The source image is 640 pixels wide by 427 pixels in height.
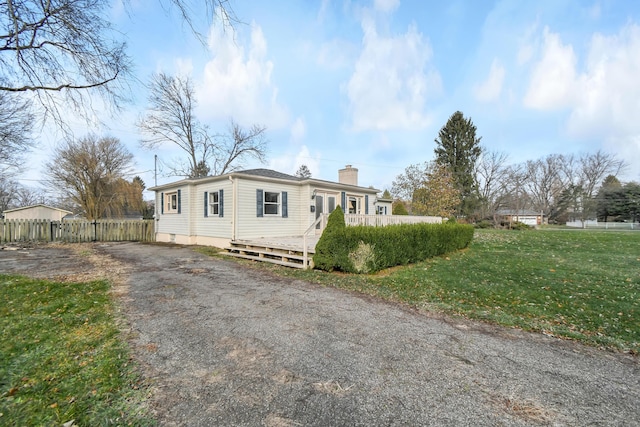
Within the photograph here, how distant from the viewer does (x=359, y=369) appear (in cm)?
253

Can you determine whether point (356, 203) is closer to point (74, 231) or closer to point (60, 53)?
point (60, 53)

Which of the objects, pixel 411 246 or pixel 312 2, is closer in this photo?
pixel 312 2

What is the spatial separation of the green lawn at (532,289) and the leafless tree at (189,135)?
1973cm

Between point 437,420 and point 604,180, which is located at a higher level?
point 604,180

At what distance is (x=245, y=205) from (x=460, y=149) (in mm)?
28060

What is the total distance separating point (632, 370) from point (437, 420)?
2.31 meters

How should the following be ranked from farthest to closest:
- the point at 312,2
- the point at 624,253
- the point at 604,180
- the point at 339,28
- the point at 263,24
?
the point at 604,180 < the point at 624,253 < the point at 339,28 < the point at 312,2 < the point at 263,24

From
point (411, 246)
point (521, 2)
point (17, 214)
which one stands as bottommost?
point (411, 246)

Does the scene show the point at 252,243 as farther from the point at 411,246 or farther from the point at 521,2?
the point at 521,2

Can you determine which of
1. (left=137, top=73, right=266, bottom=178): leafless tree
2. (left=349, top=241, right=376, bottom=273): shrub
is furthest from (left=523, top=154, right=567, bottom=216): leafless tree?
(left=349, top=241, right=376, bottom=273): shrub

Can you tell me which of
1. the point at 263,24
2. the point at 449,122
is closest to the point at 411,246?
the point at 263,24

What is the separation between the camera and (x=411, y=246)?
8.21 metres

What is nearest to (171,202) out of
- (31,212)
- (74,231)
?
(74,231)

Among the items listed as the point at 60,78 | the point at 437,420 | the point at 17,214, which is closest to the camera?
the point at 437,420
